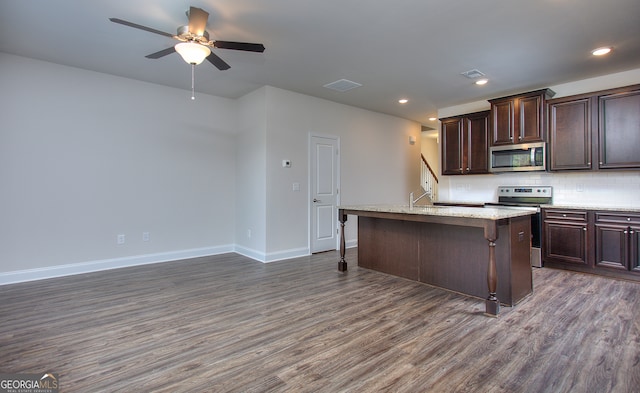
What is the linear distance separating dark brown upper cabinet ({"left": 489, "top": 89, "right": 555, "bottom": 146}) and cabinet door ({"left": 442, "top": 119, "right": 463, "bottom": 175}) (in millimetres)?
666

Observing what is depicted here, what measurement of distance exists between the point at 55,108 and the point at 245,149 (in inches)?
101

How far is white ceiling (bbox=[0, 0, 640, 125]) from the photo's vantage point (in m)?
2.81

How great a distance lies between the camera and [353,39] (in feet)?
11.1

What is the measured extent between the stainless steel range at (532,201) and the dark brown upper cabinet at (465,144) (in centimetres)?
53

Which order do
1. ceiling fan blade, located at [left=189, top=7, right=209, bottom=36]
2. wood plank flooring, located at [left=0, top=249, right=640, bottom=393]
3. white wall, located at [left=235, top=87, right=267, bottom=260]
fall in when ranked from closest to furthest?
wood plank flooring, located at [left=0, top=249, right=640, bottom=393]
ceiling fan blade, located at [left=189, top=7, right=209, bottom=36]
white wall, located at [left=235, top=87, right=267, bottom=260]

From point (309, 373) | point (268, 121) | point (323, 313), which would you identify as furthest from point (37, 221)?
point (309, 373)

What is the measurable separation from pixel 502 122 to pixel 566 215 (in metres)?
1.64

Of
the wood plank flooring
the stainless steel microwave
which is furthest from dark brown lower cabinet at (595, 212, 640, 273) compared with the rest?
the stainless steel microwave

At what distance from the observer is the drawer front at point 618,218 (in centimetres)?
391

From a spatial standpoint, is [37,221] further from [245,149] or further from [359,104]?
[359,104]

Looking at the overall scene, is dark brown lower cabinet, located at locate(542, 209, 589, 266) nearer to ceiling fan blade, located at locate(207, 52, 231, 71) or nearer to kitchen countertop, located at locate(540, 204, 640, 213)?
kitchen countertop, located at locate(540, 204, 640, 213)

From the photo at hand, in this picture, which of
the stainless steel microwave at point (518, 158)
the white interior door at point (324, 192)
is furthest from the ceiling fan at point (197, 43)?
the stainless steel microwave at point (518, 158)

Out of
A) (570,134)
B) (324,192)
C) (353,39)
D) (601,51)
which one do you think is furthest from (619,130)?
(324,192)

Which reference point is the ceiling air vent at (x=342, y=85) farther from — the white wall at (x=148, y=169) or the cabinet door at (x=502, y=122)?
the cabinet door at (x=502, y=122)
